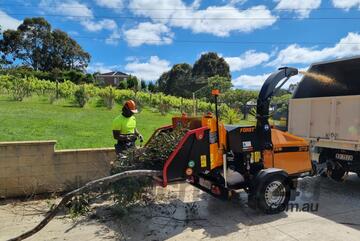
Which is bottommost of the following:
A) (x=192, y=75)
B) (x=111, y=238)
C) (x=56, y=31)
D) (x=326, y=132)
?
(x=111, y=238)

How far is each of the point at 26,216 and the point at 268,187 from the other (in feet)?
12.6

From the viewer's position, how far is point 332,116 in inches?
270

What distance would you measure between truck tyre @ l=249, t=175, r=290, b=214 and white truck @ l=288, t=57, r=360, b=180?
5.42 ft

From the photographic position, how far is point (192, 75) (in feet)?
186

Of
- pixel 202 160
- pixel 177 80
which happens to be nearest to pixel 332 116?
pixel 202 160

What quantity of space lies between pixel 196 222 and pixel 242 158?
124cm

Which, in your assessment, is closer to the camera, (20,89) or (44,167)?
(44,167)

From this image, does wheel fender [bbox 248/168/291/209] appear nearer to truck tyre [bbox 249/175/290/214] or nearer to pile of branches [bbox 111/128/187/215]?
truck tyre [bbox 249/175/290/214]

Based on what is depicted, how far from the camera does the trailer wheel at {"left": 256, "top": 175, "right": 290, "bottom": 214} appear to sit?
5430mm

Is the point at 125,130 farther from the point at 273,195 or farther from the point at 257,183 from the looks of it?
the point at 273,195

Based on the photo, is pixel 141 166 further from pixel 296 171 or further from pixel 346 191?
pixel 346 191

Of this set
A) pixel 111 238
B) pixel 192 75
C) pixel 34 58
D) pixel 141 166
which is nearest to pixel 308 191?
pixel 141 166

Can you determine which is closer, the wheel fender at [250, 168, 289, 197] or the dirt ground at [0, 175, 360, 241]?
the dirt ground at [0, 175, 360, 241]

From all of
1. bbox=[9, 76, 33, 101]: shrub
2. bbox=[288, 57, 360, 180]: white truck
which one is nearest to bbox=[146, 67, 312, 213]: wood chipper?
bbox=[288, 57, 360, 180]: white truck
